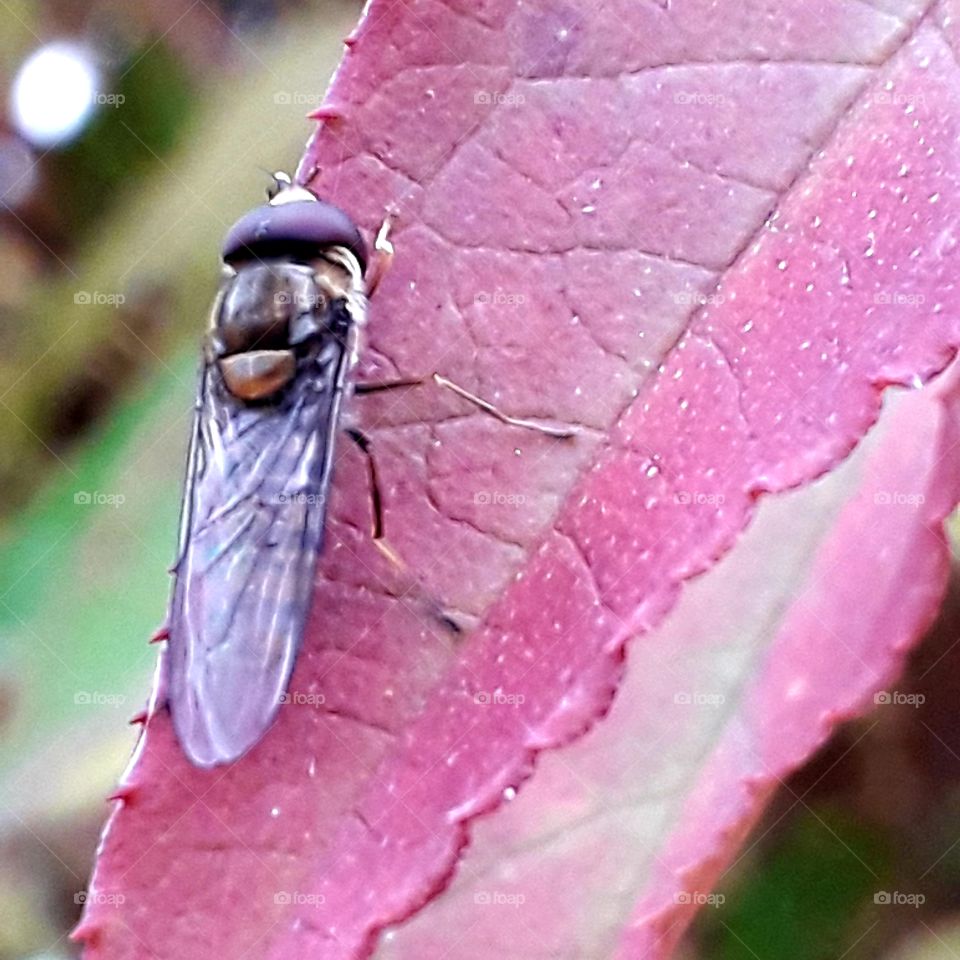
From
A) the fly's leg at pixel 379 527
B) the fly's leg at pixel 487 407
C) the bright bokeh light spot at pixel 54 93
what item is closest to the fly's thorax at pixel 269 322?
the fly's leg at pixel 379 527

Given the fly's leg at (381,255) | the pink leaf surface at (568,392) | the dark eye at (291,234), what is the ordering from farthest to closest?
the dark eye at (291,234) < the fly's leg at (381,255) < the pink leaf surface at (568,392)

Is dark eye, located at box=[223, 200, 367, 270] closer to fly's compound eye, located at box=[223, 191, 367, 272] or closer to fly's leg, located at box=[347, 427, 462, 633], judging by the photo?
fly's compound eye, located at box=[223, 191, 367, 272]

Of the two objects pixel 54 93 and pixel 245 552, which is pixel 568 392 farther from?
pixel 54 93

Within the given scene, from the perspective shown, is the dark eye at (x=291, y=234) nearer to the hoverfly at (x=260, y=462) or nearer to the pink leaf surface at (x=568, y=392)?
the hoverfly at (x=260, y=462)

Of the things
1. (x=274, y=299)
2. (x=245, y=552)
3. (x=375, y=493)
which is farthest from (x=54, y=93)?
(x=375, y=493)

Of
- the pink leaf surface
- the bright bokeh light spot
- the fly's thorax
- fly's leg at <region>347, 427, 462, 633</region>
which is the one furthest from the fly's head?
the bright bokeh light spot

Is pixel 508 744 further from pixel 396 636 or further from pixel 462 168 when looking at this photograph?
pixel 462 168
